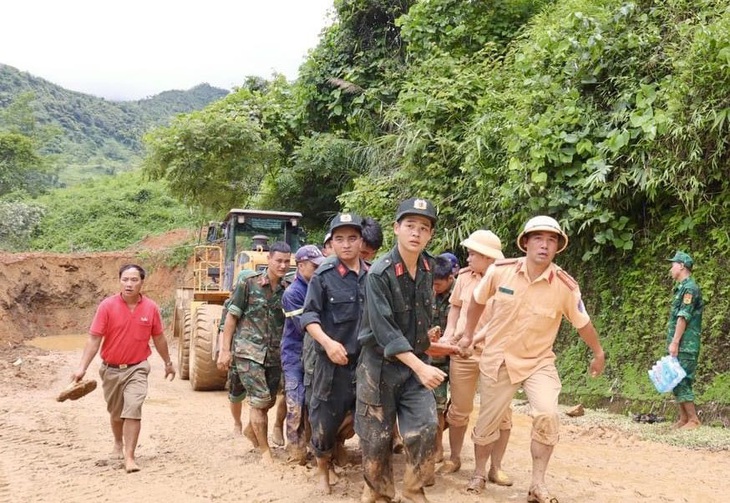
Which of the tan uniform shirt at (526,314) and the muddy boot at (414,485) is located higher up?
the tan uniform shirt at (526,314)

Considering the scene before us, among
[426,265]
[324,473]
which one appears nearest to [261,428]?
[324,473]

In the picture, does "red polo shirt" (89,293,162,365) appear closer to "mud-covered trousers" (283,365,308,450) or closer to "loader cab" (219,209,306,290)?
"mud-covered trousers" (283,365,308,450)

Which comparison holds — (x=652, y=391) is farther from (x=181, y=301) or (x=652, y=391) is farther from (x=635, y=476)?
(x=181, y=301)

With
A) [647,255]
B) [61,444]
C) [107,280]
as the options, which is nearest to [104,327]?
[61,444]

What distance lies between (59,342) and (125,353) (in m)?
17.5

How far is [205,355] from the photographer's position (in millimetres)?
10273

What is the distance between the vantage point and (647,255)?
8.47m

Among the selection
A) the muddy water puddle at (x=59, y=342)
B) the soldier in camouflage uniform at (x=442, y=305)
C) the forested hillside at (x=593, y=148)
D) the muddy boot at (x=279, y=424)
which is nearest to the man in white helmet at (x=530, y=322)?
the soldier in camouflage uniform at (x=442, y=305)

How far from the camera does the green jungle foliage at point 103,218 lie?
31.7m

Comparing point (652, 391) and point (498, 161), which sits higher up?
point (498, 161)

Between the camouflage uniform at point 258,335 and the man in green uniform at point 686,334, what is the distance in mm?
3789

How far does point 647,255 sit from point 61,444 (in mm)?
6695

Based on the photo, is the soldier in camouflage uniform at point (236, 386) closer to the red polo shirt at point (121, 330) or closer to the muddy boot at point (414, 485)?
the red polo shirt at point (121, 330)

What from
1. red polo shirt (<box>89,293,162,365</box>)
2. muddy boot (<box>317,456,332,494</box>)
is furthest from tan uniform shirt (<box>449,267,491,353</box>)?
red polo shirt (<box>89,293,162,365</box>)
